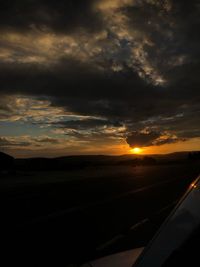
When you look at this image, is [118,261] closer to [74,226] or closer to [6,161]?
[74,226]

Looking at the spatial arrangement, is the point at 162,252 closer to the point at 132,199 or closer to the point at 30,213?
the point at 30,213

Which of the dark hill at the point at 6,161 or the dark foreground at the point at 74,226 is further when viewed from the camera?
the dark hill at the point at 6,161

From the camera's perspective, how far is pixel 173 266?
2254 millimetres

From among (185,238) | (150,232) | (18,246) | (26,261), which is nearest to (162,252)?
(185,238)

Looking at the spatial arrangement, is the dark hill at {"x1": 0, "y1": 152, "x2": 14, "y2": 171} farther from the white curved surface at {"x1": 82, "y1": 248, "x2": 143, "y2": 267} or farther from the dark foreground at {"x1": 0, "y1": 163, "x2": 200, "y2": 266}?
the white curved surface at {"x1": 82, "y1": 248, "x2": 143, "y2": 267}

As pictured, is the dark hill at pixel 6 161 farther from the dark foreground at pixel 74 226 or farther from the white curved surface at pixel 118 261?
the white curved surface at pixel 118 261

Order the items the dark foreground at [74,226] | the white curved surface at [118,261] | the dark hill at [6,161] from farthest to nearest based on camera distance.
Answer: the dark hill at [6,161], the dark foreground at [74,226], the white curved surface at [118,261]

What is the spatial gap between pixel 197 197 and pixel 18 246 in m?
6.92

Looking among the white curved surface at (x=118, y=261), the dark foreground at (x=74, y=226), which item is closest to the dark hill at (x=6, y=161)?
the dark foreground at (x=74, y=226)

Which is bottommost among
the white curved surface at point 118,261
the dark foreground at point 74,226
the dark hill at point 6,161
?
the dark foreground at point 74,226

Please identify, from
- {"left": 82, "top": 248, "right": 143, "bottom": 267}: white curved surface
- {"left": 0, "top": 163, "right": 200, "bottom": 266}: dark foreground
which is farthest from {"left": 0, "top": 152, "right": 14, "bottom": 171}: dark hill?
{"left": 82, "top": 248, "right": 143, "bottom": 267}: white curved surface

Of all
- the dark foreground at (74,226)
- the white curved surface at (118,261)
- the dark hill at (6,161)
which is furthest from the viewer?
the dark hill at (6,161)

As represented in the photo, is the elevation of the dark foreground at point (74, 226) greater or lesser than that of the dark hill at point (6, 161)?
lesser

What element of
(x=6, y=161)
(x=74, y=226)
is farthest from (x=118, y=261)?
(x=6, y=161)
